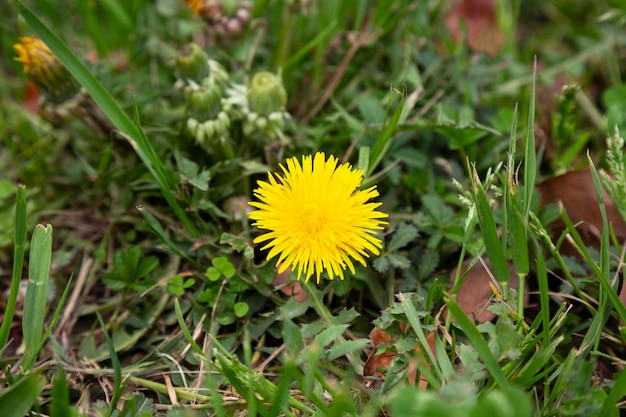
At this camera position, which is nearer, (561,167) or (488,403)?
(488,403)

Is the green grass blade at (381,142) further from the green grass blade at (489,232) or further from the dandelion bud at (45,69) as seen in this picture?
the dandelion bud at (45,69)

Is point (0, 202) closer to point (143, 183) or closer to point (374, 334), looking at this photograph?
point (143, 183)

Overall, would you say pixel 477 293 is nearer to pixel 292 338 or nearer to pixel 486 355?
pixel 486 355

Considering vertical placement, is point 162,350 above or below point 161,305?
below

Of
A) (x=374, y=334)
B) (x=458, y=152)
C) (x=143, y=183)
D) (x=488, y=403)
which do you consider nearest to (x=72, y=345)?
(x=143, y=183)

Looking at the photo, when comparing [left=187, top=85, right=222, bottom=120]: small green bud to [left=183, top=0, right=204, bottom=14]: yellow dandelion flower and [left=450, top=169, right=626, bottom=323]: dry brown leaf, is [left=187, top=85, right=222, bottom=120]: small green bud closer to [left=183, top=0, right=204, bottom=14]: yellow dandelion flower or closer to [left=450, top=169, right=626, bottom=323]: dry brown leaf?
[left=183, top=0, right=204, bottom=14]: yellow dandelion flower

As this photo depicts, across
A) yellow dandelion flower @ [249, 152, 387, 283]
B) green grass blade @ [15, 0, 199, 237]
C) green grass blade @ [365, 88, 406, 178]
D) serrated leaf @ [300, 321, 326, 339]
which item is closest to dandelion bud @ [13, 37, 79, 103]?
green grass blade @ [15, 0, 199, 237]
